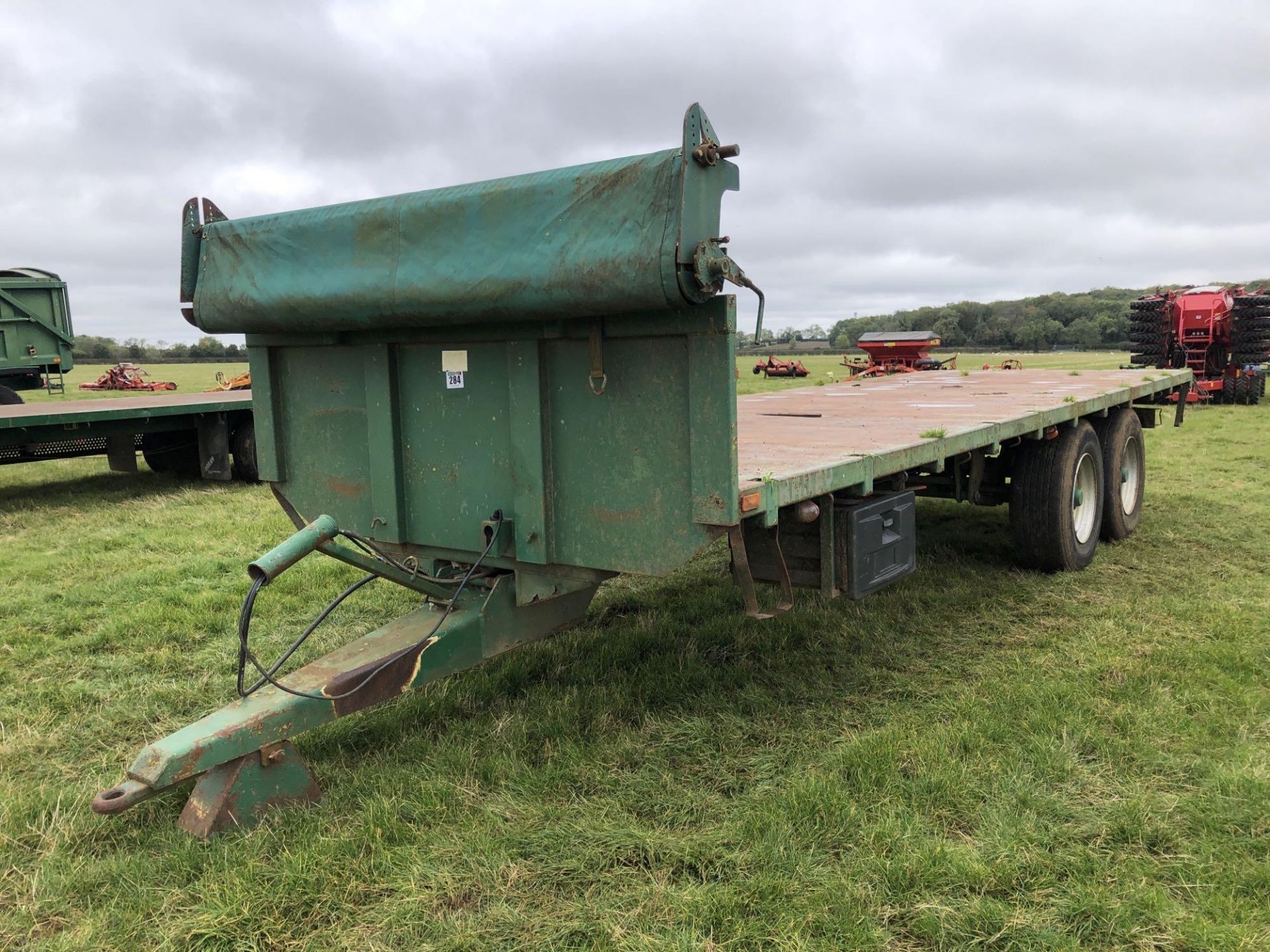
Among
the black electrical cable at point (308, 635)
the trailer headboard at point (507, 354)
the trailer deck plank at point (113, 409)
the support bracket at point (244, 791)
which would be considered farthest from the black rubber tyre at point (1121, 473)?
the trailer deck plank at point (113, 409)

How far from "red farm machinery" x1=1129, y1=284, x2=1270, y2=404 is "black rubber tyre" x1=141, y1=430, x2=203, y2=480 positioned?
16.6 meters

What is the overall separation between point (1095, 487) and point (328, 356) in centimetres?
503

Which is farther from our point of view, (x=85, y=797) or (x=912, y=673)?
(x=912, y=673)

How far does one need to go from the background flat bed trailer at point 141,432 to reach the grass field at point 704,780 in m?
3.26

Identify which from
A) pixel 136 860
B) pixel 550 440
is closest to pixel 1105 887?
pixel 550 440

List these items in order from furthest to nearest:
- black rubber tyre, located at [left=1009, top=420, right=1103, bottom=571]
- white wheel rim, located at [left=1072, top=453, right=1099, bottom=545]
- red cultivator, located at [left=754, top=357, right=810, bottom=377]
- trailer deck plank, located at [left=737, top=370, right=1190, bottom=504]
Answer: red cultivator, located at [left=754, top=357, right=810, bottom=377] → white wheel rim, located at [left=1072, top=453, right=1099, bottom=545] → black rubber tyre, located at [left=1009, top=420, right=1103, bottom=571] → trailer deck plank, located at [left=737, top=370, right=1190, bottom=504]

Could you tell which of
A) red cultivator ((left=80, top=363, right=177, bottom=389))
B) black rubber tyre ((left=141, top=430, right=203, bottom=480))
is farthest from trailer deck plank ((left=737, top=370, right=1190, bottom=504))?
red cultivator ((left=80, top=363, right=177, bottom=389))

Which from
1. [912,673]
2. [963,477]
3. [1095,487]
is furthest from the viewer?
[1095,487]

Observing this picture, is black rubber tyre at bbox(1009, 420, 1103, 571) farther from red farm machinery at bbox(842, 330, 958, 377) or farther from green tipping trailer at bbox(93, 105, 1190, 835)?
red farm machinery at bbox(842, 330, 958, 377)

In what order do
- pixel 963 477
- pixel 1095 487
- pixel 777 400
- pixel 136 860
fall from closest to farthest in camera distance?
pixel 136 860 < pixel 963 477 < pixel 1095 487 < pixel 777 400

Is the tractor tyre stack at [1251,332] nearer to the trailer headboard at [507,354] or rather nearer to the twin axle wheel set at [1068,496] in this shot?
the twin axle wheel set at [1068,496]

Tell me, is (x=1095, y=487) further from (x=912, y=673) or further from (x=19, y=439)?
(x=19, y=439)

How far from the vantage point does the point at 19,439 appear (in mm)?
8336

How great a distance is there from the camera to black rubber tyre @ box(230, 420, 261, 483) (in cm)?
993
